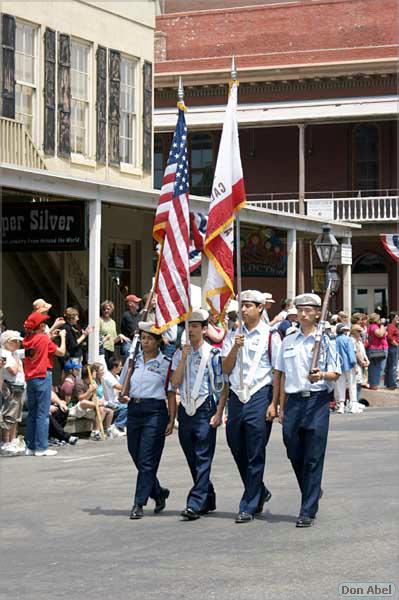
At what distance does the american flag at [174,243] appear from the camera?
12273mm

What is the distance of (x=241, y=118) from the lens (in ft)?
129

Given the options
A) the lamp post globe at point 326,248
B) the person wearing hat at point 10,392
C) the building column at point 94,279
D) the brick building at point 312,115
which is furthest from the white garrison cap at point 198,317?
the brick building at point 312,115

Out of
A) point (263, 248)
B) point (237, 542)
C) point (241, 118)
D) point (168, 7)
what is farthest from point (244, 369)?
point (168, 7)

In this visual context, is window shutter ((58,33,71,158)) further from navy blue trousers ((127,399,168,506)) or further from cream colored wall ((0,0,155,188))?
navy blue trousers ((127,399,168,506))

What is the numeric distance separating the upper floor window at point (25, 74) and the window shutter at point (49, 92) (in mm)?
250

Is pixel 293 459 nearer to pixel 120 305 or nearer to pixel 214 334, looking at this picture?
pixel 214 334

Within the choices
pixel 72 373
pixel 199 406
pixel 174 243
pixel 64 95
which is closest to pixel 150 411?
pixel 199 406

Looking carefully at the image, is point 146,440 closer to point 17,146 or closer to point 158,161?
point 17,146

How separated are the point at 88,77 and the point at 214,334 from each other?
9293mm

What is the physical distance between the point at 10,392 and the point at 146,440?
5871mm

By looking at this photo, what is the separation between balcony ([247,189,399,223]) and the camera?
38.8 meters

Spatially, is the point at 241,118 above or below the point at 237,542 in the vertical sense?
above

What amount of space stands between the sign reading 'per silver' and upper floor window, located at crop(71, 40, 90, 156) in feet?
10.5

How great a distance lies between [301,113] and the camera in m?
38.3
